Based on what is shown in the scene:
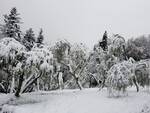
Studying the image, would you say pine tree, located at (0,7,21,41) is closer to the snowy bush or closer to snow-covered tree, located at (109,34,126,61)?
snow-covered tree, located at (109,34,126,61)

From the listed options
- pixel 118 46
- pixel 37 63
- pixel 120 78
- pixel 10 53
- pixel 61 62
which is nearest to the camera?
pixel 120 78

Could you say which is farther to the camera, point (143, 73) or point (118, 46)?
point (118, 46)

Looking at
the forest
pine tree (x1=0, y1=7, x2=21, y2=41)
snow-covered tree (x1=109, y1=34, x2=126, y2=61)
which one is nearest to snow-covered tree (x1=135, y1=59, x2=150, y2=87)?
the forest

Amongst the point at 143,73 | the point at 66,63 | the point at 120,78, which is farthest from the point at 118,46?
the point at 66,63

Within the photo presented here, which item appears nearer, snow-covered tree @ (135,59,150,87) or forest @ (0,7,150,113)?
forest @ (0,7,150,113)

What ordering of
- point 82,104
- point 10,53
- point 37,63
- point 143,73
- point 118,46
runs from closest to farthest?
point 82,104 < point 37,63 < point 143,73 < point 10,53 < point 118,46

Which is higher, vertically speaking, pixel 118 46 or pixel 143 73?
pixel 118 46

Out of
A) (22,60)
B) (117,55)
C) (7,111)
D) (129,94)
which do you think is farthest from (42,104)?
(117,55)

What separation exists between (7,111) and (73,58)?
8036 mm

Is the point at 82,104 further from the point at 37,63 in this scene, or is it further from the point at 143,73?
the point at 143,73

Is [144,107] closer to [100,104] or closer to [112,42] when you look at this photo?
[100,104]

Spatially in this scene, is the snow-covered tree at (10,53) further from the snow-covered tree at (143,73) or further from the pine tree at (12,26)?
the pine tree at (12,26)

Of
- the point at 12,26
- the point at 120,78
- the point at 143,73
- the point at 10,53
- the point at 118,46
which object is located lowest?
the point at 120,78

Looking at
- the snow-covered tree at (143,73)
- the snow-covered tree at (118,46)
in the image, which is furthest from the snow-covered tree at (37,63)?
the snow-covered tree at (143,73)
